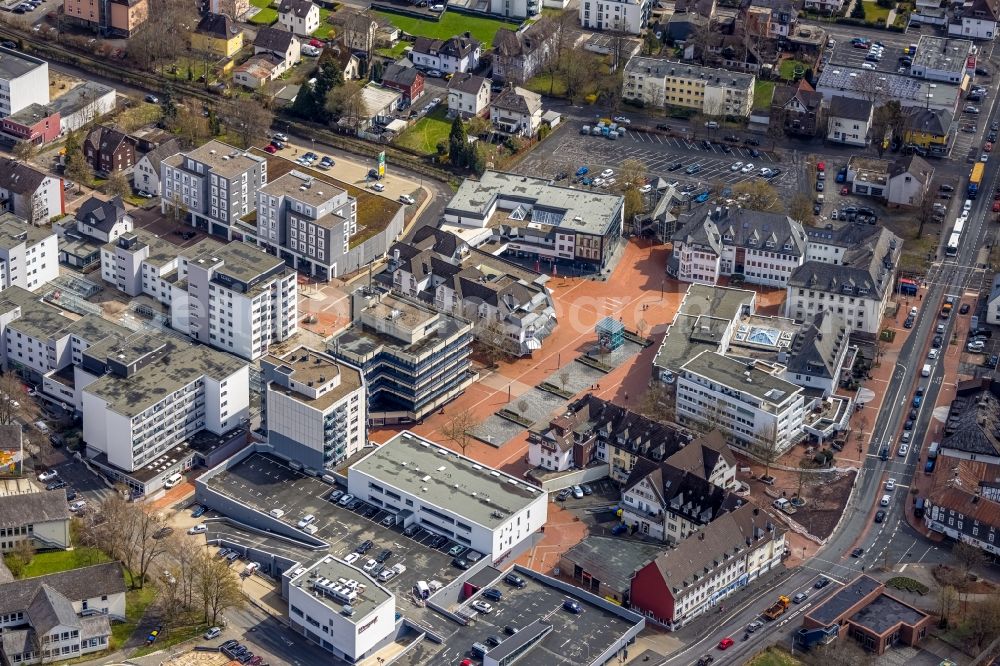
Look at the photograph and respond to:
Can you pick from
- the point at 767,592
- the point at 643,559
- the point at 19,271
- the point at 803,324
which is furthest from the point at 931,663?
the point at 19,271

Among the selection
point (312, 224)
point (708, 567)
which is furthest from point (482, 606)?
point (312, 224)

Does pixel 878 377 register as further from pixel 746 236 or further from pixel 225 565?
pixel 225 565

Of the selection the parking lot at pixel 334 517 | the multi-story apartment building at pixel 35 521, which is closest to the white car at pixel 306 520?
the parking lot at pixel 334 517

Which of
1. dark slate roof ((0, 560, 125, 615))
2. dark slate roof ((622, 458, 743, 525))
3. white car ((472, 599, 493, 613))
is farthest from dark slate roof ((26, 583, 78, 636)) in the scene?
dark slate roof ((622, 458, 743, 525))

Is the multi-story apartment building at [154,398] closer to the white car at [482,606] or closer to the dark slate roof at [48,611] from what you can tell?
the dark slate roof at [48,611]

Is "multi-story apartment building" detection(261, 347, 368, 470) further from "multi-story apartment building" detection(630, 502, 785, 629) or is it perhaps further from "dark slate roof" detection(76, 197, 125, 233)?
"dark slate roof" detection(76, 197, 125, 233)

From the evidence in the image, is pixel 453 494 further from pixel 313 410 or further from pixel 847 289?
pixel 847 289

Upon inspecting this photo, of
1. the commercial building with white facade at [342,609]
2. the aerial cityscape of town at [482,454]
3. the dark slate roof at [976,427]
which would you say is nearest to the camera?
the commercial building with white facade at [342,609]

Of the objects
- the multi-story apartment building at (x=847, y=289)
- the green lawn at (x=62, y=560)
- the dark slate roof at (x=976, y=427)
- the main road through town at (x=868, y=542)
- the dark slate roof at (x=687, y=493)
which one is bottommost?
the green lawn at (x=62, y=560)
